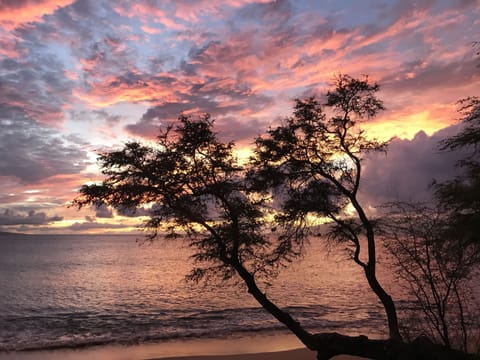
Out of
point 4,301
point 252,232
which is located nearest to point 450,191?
point 252,232

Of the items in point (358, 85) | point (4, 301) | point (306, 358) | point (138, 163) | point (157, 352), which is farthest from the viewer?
point (4, 301)

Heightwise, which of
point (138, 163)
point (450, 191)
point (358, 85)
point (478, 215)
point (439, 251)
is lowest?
point (439, 251)

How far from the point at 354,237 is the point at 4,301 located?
174ft

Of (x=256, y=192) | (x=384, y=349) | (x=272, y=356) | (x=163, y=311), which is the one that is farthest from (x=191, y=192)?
(x=163, y=311)

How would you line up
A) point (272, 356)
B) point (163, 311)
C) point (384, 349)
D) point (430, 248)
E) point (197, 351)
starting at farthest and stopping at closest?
1. point (163, 311)
2. point (197, 351)
3. point (272, 356)
4. point (430, 248)
5. point (384, 349)

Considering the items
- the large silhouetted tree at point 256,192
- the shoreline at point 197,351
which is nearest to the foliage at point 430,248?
the large silhouetted tree at point 256,192

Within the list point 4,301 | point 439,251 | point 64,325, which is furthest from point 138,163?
point 4,301

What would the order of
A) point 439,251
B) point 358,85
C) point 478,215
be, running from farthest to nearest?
1. point 358,85
2. point 439,251
3. point 478,215

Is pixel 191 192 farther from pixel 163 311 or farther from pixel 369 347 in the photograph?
pixel 163 311

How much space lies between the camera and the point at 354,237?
1714 centimetres

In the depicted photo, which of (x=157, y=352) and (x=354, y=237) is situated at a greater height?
(x=354, y=237)

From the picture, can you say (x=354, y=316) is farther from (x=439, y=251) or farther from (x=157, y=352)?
(x=439, y=251)

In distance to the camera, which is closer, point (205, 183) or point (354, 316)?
point (205, 183)

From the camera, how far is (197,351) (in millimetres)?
25781
